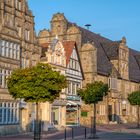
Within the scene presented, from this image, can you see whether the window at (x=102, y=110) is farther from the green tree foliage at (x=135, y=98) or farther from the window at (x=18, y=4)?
the window at (x=18, y=4)

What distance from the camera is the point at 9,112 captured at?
40.2 meters

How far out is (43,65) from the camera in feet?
92.3

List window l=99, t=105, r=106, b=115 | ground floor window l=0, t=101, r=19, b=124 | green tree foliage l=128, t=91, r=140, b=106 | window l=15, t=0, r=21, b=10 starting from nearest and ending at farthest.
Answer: ground floor window l=0, t=101, r=19, b=124 → window l=15, t=0, r=21, b=10 → green tree foliage l=128, t=91, r=140, b=106 → window l=99, t=105, r=106, b=115

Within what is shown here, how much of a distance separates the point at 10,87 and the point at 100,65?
3718cm

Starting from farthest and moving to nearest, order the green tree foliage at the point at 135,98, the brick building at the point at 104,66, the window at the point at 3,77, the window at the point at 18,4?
the brick building at the point at 104,66 < the green tree foliage at the point at 135,98 < the window at the point at 18,4 < the window at the point at 3,77

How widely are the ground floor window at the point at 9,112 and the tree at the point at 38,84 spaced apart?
11.5 m

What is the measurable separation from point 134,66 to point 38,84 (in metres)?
57.8

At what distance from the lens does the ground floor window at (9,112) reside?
39.2m

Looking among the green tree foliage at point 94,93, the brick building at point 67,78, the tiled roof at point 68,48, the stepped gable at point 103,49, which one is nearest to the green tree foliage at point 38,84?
the green tree foliage at point 94,93

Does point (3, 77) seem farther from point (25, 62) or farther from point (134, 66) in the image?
point (134, 66)

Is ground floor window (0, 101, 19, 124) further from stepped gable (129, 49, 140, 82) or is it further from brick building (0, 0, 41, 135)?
stepped gable (129, 49, 140, 82)

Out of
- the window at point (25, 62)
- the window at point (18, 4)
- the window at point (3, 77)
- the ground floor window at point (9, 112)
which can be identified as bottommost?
the ground floor window at point (9, 112)

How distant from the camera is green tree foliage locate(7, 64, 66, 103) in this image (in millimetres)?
27172

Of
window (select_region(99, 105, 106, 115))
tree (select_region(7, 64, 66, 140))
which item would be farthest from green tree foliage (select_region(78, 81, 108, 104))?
window (select_region(99, 105, 106, 115))
